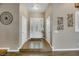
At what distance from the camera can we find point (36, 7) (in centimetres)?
209

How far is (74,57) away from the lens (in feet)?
6.18

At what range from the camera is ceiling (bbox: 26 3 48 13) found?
2.03 metres

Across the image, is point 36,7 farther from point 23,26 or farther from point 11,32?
point 11,32

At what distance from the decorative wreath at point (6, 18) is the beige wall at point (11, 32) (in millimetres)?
47

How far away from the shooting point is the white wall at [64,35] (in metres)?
2.07

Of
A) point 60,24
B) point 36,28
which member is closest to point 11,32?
point 36,28

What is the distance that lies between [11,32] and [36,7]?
57cm

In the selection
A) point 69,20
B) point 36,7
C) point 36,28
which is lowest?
point 36,28

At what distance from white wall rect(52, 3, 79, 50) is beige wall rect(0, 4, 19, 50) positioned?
60 cm

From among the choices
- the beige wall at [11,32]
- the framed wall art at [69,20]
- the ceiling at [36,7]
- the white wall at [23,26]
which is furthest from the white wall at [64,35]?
the beige wall at [11,32]

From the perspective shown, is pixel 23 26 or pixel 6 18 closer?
pixel 6 18

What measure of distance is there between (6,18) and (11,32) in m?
0.24

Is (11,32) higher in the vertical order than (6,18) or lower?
lower

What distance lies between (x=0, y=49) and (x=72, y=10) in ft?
4.15
